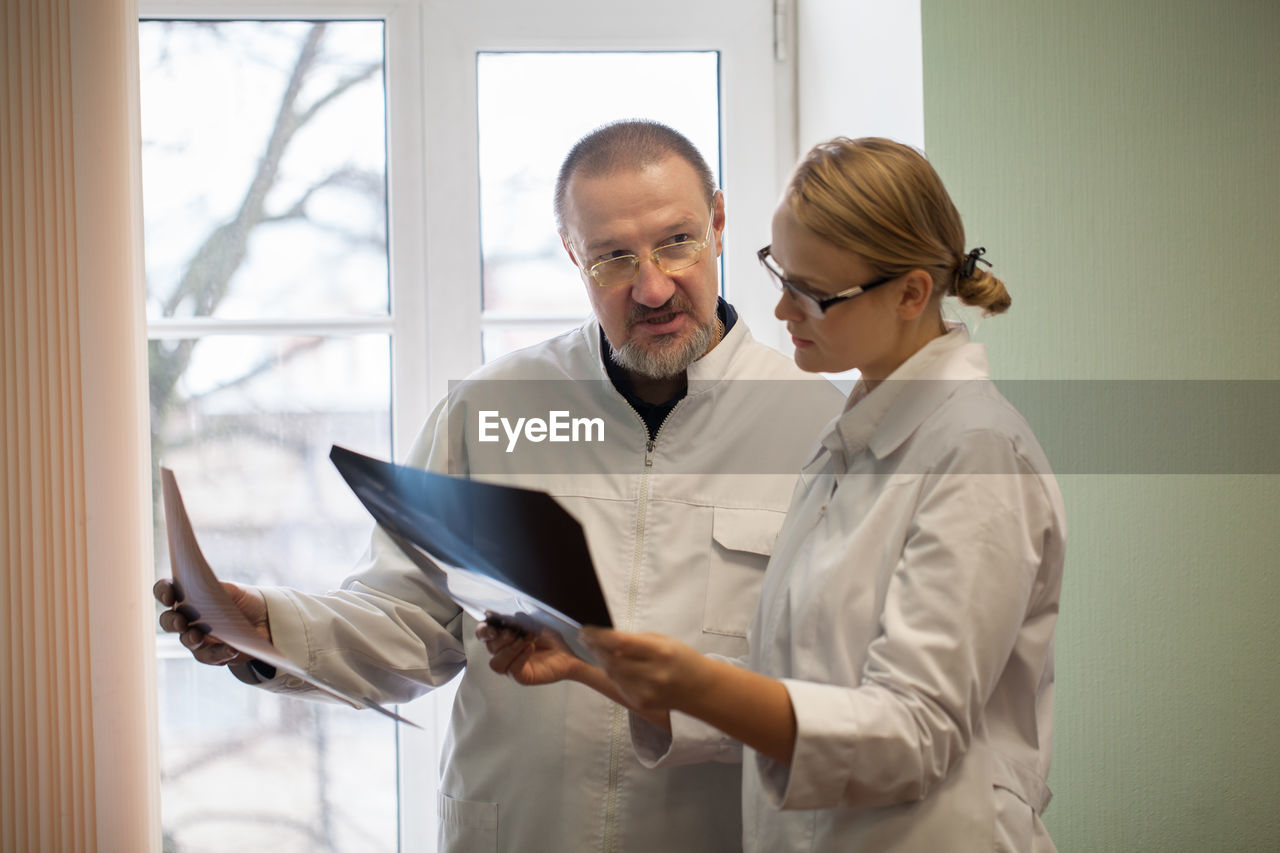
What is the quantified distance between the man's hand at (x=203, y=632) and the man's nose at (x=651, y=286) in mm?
588

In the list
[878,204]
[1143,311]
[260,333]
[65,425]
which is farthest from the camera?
[260,333]

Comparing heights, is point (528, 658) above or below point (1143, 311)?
below

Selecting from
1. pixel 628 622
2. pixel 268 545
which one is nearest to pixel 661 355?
pixel 628 622

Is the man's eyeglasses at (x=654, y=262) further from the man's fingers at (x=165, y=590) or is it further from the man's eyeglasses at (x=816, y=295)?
the man's fingers at (x=165, y=590)

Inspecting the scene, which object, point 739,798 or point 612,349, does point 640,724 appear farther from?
point 612,349

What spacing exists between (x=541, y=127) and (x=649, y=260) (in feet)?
2.58

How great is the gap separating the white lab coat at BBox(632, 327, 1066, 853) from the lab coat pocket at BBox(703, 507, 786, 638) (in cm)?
23

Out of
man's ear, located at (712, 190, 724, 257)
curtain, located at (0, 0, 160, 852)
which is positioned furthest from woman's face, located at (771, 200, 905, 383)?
curtain, located at (0, 0, 160, 852)

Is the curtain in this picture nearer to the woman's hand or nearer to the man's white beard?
the man's white beard

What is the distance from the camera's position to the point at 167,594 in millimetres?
1064

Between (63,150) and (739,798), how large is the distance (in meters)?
1.50

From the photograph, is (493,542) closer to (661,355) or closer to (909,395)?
(909,395)

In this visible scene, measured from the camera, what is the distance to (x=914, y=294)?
901 mm

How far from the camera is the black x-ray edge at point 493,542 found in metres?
0.67
